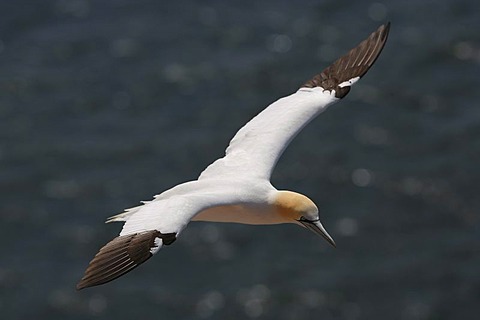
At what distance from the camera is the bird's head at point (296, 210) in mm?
14805

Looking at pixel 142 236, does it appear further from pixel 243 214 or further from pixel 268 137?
pixel 268 137

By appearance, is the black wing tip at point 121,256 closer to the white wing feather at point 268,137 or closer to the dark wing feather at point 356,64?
the white wing feather at point 268,137

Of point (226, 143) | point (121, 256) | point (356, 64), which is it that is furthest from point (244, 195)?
point (226, 143)

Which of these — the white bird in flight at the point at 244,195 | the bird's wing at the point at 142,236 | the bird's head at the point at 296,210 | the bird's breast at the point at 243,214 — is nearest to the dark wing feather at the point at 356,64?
the white bird in flight at the point at 244,195

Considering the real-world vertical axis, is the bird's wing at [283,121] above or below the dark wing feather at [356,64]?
below

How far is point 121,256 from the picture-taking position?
1284 centimetres

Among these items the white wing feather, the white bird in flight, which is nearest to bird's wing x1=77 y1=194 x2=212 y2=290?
the white bird in flight

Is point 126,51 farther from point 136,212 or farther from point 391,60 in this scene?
point 136,212

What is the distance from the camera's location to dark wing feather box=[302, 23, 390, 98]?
56.4 ft

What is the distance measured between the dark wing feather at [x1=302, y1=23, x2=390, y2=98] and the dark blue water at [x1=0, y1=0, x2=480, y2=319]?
41.0 feet

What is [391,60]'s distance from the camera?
3475 centimetres

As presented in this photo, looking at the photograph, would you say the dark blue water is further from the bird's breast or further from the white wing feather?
the bird's breast

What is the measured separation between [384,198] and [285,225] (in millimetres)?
2693

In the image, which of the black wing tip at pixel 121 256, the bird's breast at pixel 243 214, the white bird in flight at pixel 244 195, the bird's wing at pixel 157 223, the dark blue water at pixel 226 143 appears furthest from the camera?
the dark blue water at pixel 226 143
